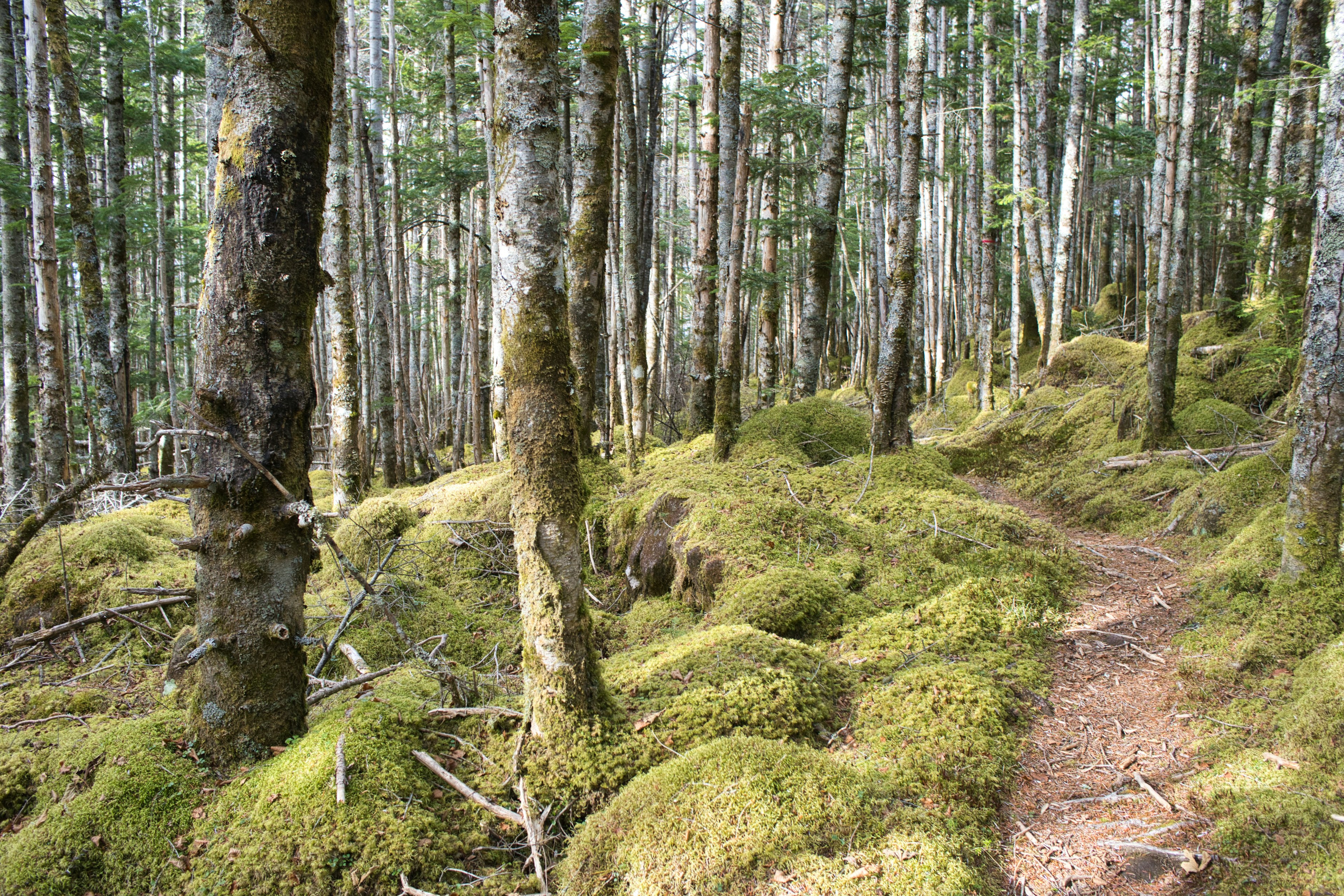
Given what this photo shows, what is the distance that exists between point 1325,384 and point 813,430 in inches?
197

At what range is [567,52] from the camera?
995 cm

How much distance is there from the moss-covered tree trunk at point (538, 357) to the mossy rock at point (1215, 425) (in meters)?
8.94

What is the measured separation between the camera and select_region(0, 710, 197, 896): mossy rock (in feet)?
8.71

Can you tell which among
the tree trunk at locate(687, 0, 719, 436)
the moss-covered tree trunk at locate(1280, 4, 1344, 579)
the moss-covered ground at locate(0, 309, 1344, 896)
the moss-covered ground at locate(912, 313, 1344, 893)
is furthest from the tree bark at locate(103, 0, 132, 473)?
the moss-covered tree trunk at locate(1280, 4, 1344, 579)

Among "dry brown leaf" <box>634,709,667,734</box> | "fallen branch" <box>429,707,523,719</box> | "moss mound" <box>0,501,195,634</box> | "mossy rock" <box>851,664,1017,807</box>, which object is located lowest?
"mossy rock" <box>851,664,1017,807</box>

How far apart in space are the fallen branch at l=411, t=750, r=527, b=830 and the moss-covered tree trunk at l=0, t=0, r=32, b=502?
816cm

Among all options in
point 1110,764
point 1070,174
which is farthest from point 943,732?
point 1070,174

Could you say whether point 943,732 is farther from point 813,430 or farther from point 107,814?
point 813,430

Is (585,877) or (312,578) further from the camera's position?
(312,578)

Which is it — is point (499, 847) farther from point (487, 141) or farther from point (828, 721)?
point (487, 141)

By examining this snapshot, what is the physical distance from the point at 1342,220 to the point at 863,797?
14.3 feet

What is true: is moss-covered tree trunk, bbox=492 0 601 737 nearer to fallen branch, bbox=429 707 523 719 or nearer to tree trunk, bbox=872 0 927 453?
fallen branch, bbox=429 707 523 719

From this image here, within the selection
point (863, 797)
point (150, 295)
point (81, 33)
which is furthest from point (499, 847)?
point (150, 295)

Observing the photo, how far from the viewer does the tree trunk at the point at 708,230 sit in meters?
8.00
